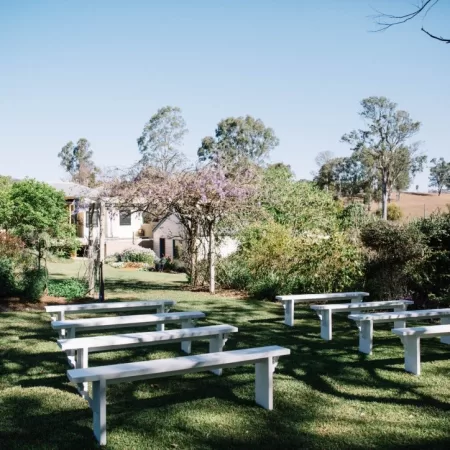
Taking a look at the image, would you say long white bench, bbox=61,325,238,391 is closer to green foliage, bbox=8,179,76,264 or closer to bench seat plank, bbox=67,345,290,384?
bench seat plank, bbox=67,345,290,384

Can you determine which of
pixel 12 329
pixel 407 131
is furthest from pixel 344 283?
pixel 407 131

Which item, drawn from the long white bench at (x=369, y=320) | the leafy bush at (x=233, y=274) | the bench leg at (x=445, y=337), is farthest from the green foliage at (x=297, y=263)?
the long white bench at (x=369, y=320)

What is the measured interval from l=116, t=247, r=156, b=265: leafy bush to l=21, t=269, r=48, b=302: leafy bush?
16.1 m

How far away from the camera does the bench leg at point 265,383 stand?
504 cm

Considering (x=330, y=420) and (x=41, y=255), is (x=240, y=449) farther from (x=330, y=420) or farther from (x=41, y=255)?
(x=41, y=255)

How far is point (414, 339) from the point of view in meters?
6.31

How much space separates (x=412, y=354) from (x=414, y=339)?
0.65ft

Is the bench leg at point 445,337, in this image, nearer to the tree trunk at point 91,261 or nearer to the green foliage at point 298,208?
the tree trunk at point 91,261

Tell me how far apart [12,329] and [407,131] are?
6065 cm

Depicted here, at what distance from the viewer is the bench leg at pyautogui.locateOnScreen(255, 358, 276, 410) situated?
198 inches

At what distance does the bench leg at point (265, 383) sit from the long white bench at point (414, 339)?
6.40 ft

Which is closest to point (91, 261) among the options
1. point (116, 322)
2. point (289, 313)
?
point (289, 313)

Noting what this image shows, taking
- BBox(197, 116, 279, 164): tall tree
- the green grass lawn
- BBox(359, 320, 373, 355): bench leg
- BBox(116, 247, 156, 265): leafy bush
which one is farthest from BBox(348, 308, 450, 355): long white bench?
BBox(197, 116, 279, 164): tall tree

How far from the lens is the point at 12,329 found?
28.7ft
